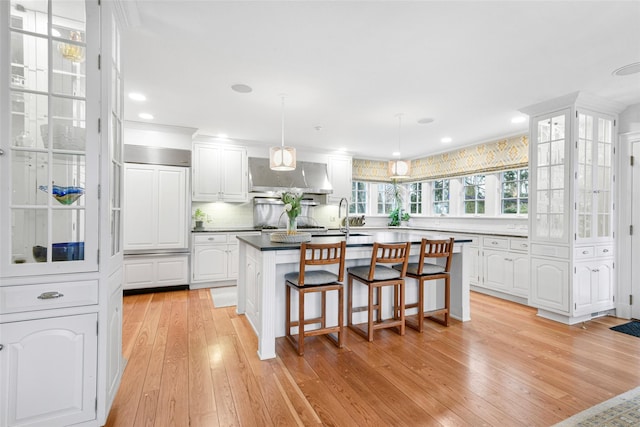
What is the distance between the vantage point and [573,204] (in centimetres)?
337

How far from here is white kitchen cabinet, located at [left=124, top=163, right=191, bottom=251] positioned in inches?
178

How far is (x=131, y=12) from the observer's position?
6.55ft

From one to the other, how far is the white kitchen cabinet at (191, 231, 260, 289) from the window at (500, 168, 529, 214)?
466 cm

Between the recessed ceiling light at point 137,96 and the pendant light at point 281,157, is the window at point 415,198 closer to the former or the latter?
the pendant light at point 281,157

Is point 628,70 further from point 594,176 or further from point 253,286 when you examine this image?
point 253,286

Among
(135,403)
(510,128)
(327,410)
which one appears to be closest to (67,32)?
(135,403)

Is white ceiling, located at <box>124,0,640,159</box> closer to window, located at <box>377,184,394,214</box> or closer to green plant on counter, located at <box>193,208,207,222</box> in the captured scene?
green plant on counter, located at <box>193,208,207,222</box>

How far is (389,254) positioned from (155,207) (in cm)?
364

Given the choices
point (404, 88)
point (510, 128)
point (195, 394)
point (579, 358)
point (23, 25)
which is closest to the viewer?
point (23, 25)

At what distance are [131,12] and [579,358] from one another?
4.29 m

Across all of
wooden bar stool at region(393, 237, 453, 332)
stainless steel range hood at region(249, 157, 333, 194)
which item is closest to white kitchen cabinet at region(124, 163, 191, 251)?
stainless steel range hood at region(249, 157, 333, 194)

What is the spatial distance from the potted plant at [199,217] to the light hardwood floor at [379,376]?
2103 millimetres

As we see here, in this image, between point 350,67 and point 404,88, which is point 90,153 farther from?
point 404,88

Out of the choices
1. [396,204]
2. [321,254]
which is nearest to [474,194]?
[396,204]
